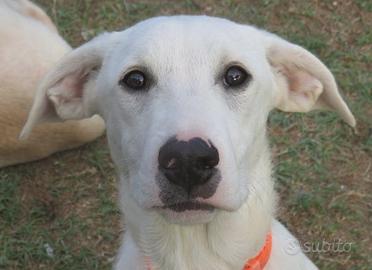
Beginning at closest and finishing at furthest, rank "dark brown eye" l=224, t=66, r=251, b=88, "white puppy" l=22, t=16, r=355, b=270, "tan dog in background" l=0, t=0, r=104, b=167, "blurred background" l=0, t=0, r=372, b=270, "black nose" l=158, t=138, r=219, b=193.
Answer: "black nose" l=158, t=138, r=219, b=193
"white puppy" l=22, t=16, r=355, b=270
"dark brown eye" l=224, t=66, r=251, b=88
"tan dog in background" l=0, t=0, r=104, b=167
"blurred background" l=0, t=0, r=372, b=270

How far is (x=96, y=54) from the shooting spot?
11.1ft

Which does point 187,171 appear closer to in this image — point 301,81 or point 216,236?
point 216,236

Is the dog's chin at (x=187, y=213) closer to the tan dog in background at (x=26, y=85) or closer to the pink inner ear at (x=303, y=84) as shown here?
the pink inner ear at (x=303, y=84)

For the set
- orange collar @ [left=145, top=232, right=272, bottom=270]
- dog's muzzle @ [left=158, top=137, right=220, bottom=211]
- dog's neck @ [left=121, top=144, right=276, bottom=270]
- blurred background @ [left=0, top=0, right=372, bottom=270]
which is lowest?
blurred background @ [left=0, top=0, right=372, bottom=270]

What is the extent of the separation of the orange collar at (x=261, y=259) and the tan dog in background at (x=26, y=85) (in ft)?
5.92

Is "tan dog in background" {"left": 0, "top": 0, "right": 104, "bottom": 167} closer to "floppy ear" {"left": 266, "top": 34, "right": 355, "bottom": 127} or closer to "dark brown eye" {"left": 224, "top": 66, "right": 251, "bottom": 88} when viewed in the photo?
"floppy ear" {"left": 266, "top": 34, "right": 355, "bottom": 127}

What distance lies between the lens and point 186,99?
9.35 ft

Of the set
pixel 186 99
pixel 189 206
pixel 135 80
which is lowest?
pixel 189 206

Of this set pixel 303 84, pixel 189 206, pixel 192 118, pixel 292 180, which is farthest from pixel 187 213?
pixel 292 180

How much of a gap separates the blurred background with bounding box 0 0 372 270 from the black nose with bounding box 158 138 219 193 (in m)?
2.42

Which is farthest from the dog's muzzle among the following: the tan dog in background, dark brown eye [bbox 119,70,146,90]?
the tan dog in background

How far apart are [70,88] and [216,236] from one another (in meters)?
1.00

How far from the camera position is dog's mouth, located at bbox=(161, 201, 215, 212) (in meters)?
2.82

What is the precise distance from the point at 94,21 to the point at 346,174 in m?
2.49
